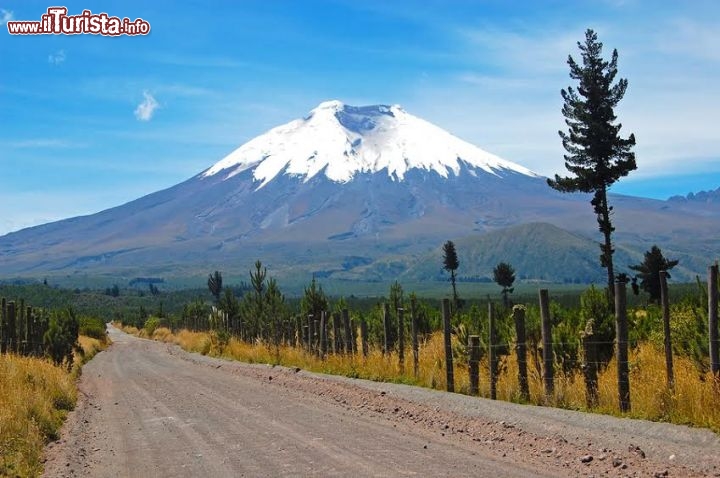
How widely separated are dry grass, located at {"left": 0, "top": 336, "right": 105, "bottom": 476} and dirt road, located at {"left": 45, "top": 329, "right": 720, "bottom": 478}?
13.0 inches

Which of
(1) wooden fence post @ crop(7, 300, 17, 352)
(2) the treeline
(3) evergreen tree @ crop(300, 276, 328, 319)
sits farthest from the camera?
(3) evergreen tree @ crop(300, 276, 328, 319)

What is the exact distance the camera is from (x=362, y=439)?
472 inches

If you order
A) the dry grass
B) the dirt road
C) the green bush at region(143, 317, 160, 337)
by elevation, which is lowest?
the green bush at region(143, 317, 160, 337)

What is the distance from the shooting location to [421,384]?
19.2 meters

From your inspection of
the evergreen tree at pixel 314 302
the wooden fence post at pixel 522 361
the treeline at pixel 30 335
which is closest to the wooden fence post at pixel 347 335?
the treeline at pixel 30 335

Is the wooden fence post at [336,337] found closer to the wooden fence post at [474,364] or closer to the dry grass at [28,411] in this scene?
the dry grass at [28,411]

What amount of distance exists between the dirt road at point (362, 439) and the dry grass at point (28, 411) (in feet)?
1.08

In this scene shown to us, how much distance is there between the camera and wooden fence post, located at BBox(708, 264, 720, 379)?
11.6 m

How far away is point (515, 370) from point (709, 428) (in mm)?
6664

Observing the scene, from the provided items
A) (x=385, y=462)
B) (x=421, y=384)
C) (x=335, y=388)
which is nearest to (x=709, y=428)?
(x=385, y=462)

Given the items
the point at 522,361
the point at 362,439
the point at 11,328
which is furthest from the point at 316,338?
the point at 362,439

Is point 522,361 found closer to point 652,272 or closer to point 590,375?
point 590,375

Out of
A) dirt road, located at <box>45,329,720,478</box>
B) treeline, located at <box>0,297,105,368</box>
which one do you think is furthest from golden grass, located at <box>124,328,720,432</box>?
treeline, located at <box>0,297,105,368</box>

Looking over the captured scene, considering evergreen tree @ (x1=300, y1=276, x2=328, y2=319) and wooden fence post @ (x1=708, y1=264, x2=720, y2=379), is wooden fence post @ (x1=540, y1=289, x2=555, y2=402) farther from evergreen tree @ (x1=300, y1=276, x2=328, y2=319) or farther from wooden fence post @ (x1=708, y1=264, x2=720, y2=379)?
evergreen tree @ (x1=300, y1=276, x2=328, y2=319)
